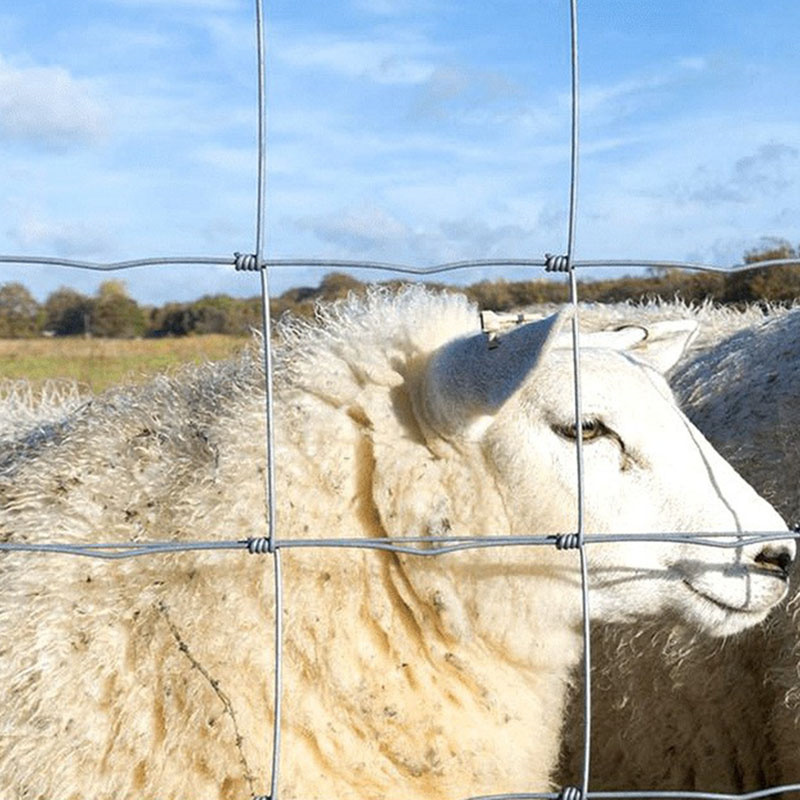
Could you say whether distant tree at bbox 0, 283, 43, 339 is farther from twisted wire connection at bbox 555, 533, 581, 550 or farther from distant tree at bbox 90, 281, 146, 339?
twisted wire connection at bbox 555, 533, 581, 550

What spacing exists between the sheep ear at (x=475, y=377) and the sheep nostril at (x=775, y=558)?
2.43 ft

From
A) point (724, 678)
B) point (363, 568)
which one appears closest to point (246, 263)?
point (363, 568)

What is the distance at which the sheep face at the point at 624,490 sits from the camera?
9.35 ft

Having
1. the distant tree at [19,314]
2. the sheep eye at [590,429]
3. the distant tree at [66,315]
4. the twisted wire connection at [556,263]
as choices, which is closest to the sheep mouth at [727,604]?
the sheep eye at [590,429]

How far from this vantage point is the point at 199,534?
9.07 feet

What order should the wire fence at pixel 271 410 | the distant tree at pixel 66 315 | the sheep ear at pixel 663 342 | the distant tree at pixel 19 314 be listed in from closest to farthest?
1. the wire fence at pixel 271 410
2. the sheep ear at pixel 663 342
3. the distant tree at pixel 19 314
4. the distant tree at pixel 66 315

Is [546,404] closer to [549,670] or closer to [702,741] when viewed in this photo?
[549,670]

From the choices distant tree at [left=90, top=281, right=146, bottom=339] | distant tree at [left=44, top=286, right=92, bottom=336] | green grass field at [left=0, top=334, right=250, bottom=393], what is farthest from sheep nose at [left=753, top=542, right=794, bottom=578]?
distant tree at [left=90, top=281, right=146, bottom=339]

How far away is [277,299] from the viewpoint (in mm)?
10242

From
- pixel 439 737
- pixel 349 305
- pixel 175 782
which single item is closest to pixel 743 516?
pixel 439 737

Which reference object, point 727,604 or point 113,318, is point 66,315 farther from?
point 727,604

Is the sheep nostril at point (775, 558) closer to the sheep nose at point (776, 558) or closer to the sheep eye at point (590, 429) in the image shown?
the sheep nose at point (776, 558)

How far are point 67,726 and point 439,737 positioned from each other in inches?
34.2

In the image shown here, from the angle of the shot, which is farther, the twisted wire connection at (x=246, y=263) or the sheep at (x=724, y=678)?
the sheep at (x=724, y=678)
